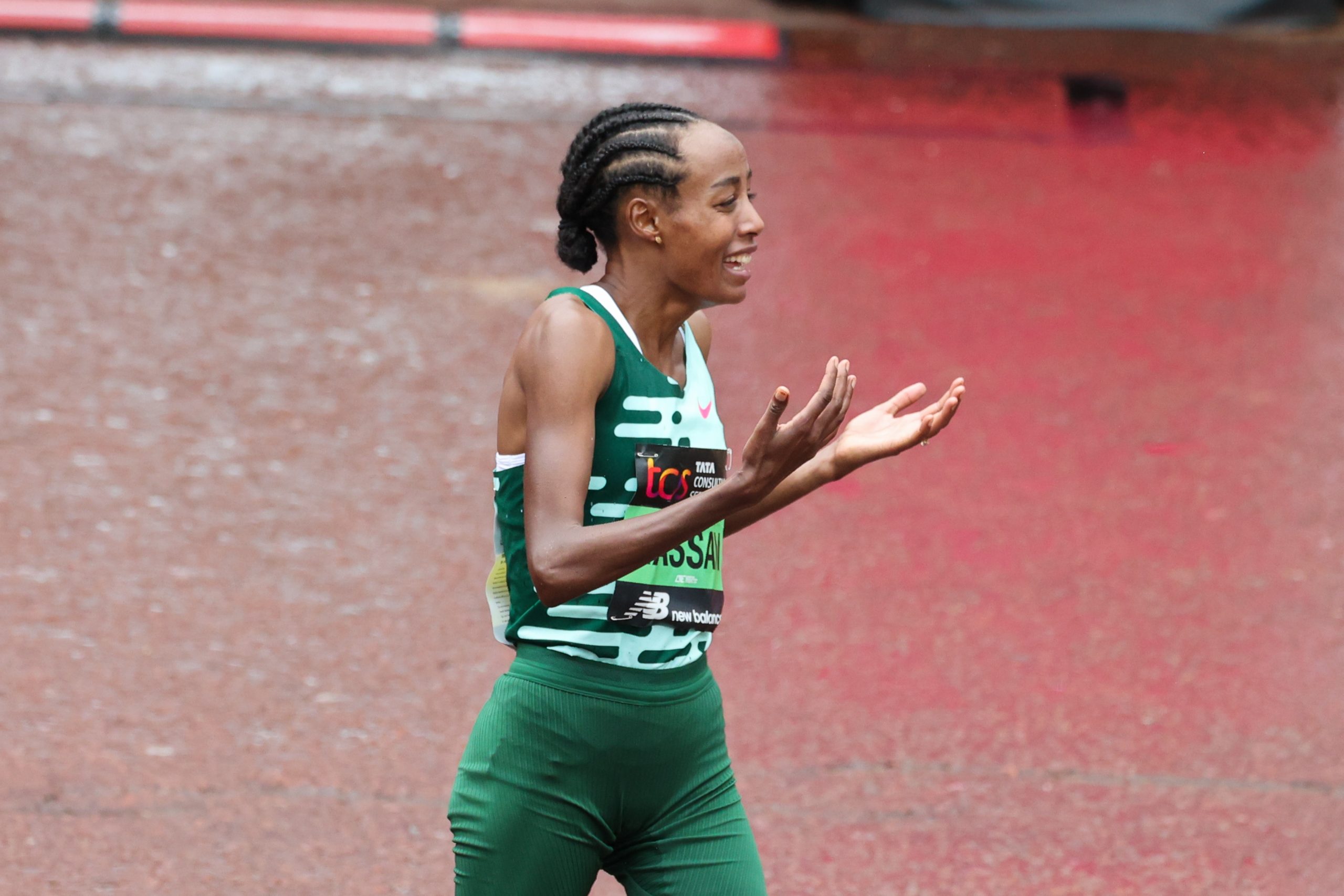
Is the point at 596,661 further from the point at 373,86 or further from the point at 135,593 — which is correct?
the point at 373,86

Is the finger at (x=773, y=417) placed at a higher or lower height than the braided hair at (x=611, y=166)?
lower

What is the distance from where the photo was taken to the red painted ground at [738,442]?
4.51m

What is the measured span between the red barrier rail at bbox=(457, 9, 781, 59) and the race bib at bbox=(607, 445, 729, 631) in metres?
7.21

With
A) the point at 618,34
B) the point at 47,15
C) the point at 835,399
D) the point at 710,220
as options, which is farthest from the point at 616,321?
the point at 47,15

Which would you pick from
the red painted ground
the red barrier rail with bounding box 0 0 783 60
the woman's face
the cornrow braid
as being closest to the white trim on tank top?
the woman's face

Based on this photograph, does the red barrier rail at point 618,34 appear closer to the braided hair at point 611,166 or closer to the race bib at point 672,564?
the braided hair at point 611,166

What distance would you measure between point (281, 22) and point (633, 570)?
25.7ft

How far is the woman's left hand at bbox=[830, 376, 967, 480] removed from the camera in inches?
105

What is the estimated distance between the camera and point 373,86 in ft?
29.8

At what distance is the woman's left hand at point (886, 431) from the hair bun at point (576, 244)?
20.1 inches

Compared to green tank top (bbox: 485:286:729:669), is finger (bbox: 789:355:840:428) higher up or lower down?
higher up

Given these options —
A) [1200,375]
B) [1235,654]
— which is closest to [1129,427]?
[1200,375]

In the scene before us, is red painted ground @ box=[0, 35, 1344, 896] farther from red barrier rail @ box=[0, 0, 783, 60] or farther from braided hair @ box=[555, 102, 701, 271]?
braided hair @ box=[555, 102, 701, 271]

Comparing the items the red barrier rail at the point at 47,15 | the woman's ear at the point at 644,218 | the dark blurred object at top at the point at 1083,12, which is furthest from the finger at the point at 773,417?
the dark blurred object at top at the point at 1083,12
